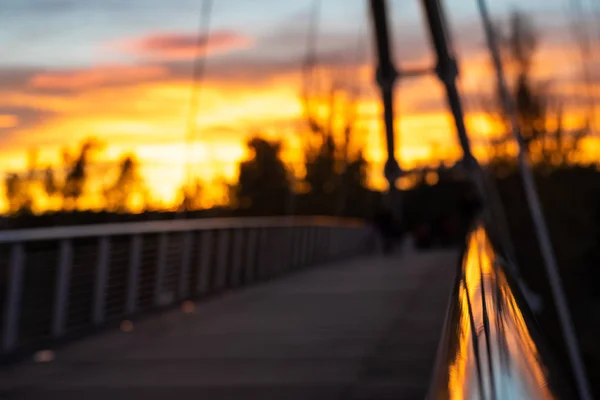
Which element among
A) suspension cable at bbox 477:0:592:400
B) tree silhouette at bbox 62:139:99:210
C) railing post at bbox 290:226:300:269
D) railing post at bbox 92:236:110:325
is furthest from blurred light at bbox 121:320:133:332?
railing post at bbox 290:226:300:269

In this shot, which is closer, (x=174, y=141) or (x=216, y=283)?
(x=216, y=283)

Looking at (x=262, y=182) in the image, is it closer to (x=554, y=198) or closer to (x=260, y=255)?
(x=554, y=198)

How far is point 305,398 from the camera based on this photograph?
22.6ft

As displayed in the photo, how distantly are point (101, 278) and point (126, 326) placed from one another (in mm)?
853

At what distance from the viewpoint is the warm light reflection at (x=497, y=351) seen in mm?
2555

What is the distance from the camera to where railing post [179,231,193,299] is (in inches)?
543

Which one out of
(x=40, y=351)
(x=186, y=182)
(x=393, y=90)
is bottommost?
(x=40, y=351)

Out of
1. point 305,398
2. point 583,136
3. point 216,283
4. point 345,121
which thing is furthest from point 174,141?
point 345,121

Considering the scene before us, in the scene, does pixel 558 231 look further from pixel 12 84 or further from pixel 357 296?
pixel 12 84

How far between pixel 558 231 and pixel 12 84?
18510 millimetres

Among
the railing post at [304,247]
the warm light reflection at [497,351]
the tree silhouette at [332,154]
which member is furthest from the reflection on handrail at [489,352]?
the tree silhouette at [332,154]

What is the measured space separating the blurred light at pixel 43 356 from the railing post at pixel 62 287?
0.31 metres

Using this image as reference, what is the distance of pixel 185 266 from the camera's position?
1395 centimetres

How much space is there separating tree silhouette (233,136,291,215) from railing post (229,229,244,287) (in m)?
25.1
